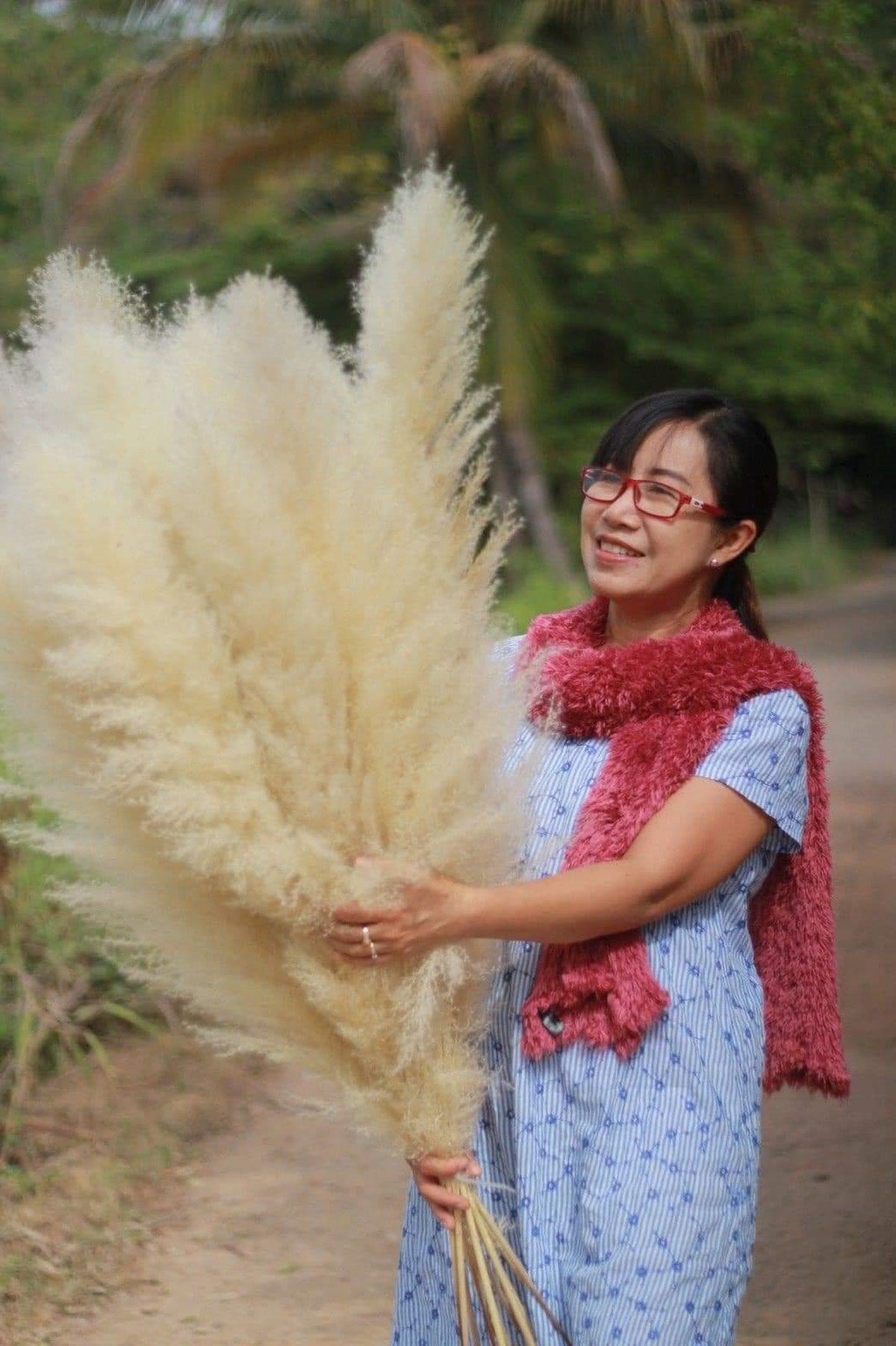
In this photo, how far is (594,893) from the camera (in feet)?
5.78

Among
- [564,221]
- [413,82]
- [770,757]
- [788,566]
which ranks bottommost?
[770,757]

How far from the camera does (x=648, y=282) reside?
19953 millimetres

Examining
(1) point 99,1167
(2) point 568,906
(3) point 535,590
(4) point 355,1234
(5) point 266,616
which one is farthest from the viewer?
(3) point 535,590

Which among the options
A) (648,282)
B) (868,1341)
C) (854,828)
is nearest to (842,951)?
(854,828)

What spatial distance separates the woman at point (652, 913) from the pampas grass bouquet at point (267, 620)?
0.67 feet

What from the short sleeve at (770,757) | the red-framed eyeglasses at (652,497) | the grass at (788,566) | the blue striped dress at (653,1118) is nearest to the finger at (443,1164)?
the blue striped dress at (653,1118)

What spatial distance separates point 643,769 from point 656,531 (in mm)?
273

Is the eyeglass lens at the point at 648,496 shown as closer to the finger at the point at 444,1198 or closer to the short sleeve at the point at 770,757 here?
the short sleeve at the point at 770,757

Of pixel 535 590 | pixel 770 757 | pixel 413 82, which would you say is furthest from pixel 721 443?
pixel 413 82

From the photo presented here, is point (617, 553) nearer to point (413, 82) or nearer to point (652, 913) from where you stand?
point (652, 913)

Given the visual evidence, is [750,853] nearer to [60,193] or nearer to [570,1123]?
[570,1123]

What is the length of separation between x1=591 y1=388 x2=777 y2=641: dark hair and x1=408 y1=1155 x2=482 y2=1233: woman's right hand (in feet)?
2.59

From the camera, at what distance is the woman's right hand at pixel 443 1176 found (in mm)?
1849

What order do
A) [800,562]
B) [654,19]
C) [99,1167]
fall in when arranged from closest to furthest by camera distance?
1. [99,1167]
2. [654,19]
3. [800,562]
